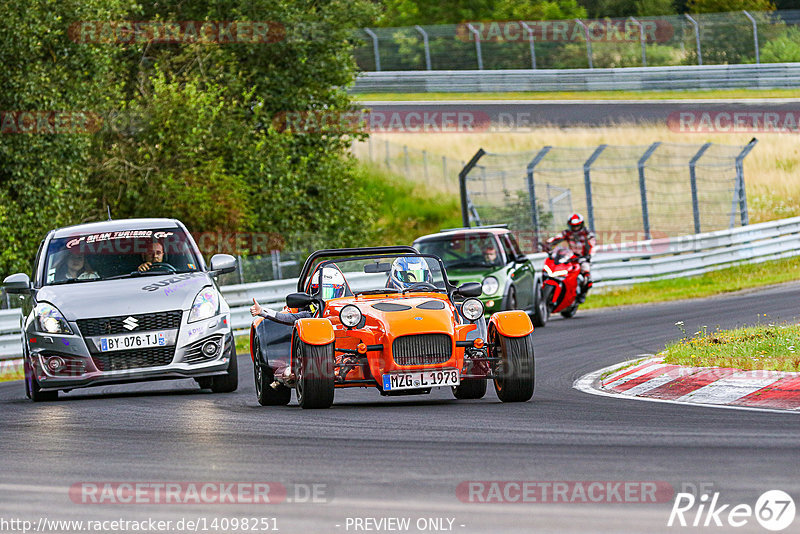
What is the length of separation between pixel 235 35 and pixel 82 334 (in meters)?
19.6

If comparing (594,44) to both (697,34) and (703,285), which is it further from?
(703,285)

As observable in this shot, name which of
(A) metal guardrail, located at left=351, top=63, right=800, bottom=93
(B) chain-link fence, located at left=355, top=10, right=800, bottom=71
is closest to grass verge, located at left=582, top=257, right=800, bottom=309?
(A) metal guardrail, located at left=351, top=63, right=800, bottom=93

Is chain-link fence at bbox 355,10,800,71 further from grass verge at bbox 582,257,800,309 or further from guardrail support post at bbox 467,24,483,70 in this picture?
grass verge at bbox 582,257,800,309

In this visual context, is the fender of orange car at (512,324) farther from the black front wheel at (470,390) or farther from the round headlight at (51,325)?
the round headlight at (51,325)

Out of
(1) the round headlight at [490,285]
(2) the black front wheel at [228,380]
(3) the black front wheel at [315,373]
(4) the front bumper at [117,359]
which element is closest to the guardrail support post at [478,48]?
(1) the round headlight at [490,285]

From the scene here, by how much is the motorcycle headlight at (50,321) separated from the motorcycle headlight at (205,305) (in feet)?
3.71

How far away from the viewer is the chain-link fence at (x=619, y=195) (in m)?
28.8

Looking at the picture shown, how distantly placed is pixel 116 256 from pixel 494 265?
7437 millimetres

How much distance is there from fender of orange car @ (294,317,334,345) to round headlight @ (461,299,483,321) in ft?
3.71

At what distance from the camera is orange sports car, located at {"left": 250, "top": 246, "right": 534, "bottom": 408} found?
1045 cm

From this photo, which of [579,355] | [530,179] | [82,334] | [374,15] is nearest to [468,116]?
[374,15]

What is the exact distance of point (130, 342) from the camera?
12461 millimetres

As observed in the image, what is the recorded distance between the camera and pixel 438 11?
216ft

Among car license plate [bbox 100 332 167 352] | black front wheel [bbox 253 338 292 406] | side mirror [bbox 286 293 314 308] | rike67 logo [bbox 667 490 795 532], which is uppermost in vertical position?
side mirror [bbox 286 293 314 308]
